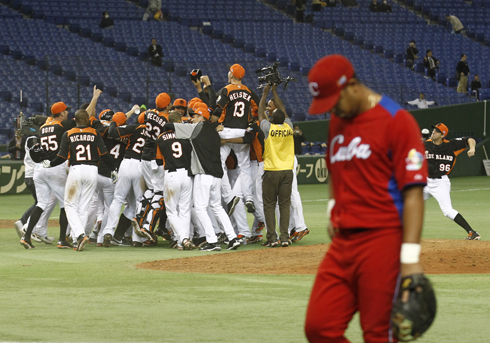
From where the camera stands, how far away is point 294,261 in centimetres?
1011

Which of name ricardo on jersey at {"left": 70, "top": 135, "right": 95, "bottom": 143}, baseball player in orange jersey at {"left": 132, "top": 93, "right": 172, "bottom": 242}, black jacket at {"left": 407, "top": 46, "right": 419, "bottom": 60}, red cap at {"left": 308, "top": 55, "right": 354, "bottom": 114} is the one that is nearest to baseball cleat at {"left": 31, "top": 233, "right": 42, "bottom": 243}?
baseball player in orange jersey at {"left": 132, "top": 93, "right": 172, "bottom": 242}

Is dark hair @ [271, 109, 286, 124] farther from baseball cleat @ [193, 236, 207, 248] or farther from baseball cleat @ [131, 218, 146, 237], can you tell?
baseball cleat @ [131, 218, 146, 237]

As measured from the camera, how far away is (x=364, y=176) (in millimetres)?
3822

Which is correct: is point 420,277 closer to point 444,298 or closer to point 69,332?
point 69,332

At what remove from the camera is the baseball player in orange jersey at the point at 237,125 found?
12.5 m

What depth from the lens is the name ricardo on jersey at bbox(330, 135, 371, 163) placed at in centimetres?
379

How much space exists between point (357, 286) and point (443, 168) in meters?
9.42

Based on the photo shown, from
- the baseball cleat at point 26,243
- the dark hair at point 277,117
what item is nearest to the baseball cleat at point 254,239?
the dark hair at point 277,117

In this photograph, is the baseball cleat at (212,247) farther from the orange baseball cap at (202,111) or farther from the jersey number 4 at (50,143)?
the jersey number 4 at (50,143)

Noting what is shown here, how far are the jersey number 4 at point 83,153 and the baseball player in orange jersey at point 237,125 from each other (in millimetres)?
2232

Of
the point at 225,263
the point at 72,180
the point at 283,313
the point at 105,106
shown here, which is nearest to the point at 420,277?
the point at 283,313

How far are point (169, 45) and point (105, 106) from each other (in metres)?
5.97

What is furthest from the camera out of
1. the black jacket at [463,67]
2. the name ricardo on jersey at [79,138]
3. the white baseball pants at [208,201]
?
the black jacket at [463,67]

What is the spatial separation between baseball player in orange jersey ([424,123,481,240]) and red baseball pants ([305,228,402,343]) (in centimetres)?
910
